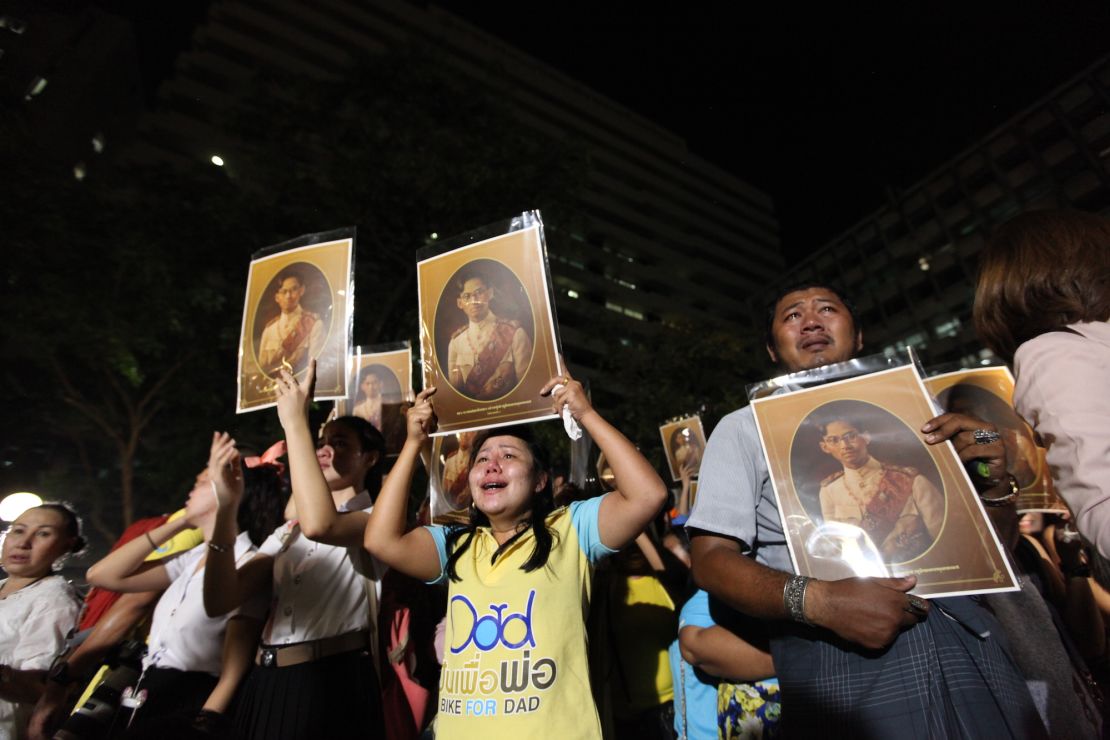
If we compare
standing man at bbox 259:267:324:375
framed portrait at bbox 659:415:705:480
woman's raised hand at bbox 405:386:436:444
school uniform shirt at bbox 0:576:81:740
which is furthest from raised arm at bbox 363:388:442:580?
framed portrait at bbox 659:415:705:480

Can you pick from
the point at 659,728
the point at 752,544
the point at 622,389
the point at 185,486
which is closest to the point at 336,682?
the point at 659,728

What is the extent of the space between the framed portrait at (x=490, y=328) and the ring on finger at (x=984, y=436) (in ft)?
4.13

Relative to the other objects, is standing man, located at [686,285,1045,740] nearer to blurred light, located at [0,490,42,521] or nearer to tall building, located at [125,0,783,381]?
blurred light, located at [0,490,42,521]

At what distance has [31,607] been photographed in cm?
306

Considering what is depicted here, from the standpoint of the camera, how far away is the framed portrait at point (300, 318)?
259cm

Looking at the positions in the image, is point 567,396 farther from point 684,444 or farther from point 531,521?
point 684,444

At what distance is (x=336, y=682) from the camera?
8.11 feet

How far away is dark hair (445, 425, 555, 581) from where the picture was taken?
1.99 metres

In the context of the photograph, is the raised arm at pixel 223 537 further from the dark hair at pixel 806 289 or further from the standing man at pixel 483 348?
the dark hair at pixel 806 289

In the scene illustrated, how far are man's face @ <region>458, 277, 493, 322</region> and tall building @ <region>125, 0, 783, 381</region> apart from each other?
2258cm

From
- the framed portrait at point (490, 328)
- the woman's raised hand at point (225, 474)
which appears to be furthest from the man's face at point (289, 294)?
the framed portrait at point (490, 328)

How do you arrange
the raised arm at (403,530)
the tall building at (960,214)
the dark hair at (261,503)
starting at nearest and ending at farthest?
the raised arm at (403,530) → the dark hair at (261,503) → the tall building at (960,214)

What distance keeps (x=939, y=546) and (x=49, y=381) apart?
1346 cm

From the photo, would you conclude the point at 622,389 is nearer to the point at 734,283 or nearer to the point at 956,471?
the point at 956,471
